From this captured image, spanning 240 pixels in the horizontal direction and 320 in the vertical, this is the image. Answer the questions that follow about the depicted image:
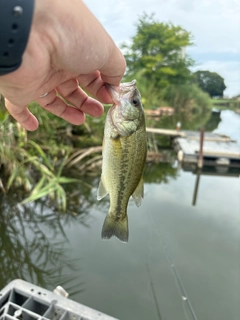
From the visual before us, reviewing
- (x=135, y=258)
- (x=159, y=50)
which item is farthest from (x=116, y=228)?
(x=159, y=50)

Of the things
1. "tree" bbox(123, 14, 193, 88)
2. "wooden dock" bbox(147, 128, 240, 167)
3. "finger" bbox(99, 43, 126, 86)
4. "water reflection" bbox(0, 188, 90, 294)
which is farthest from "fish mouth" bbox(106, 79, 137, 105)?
"tree" bbox(123, 14, 193, 88)

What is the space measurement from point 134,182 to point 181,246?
447 cm

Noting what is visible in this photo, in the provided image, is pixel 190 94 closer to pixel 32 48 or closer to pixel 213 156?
pixel 213 156

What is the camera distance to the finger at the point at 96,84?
1.48m

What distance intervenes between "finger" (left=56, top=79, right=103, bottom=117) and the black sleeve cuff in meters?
0.76

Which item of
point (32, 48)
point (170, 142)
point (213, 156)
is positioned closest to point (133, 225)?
point (32, 48)

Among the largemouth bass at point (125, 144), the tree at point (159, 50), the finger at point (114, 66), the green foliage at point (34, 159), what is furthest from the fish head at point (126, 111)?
the tree at point (159, 50)

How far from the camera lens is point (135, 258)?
5188 millimetres

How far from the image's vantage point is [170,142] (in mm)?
14625

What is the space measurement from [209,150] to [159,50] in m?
26.4

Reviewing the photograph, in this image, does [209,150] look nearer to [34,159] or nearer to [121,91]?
[34,159]

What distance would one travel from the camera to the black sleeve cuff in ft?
2.57

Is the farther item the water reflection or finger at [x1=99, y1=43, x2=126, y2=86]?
the water reflection

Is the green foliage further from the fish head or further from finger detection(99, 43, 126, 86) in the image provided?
finger detection(99, 43, 126, 86)
